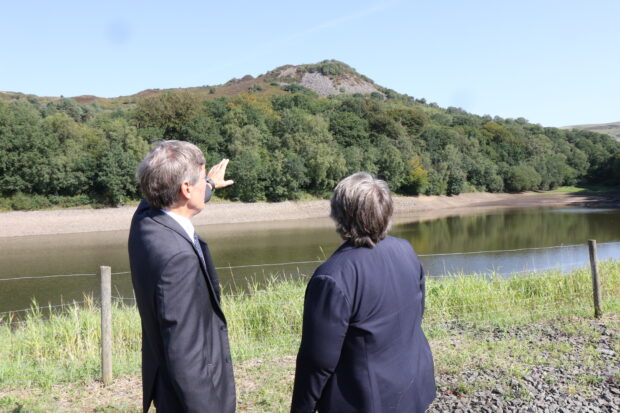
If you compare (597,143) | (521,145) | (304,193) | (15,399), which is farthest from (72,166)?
(597,143)

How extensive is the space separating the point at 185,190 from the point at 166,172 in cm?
10

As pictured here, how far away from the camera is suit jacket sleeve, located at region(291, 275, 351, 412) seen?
5.36 feet

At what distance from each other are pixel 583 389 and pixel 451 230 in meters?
23.8

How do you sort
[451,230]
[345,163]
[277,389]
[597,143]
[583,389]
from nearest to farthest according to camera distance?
[583,389]
[277,389]
[451,230]
[345,163]
[597,143]

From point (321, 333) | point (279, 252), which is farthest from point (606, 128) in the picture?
point (321, 333)

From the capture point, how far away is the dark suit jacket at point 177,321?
1.64 metres

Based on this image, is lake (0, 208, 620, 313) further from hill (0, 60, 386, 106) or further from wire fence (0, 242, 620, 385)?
hill (0, 60, 386, 106)

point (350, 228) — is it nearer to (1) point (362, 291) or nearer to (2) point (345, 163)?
(1) point (362, 291)

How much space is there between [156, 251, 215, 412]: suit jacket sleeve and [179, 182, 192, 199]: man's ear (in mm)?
266

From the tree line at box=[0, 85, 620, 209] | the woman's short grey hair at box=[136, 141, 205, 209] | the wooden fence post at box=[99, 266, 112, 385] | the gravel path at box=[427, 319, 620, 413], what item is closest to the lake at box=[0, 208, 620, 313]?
the gravel path at box=[427, 319, 620, 413]

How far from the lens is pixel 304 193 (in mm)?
41438

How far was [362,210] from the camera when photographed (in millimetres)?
1771

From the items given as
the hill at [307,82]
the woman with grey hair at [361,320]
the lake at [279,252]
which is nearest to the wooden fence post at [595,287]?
the lake at [279,252]

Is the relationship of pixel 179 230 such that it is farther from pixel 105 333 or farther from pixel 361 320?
pixel 105 333
